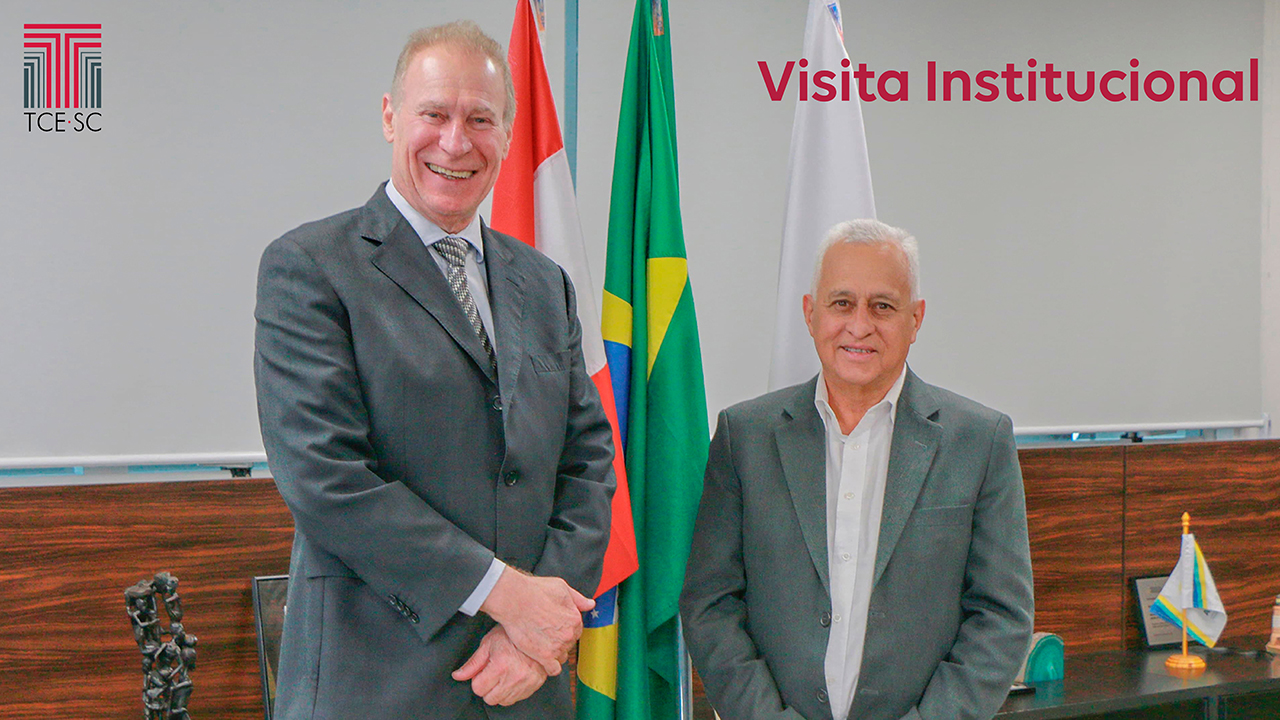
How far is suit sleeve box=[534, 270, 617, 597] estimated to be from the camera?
165 cm

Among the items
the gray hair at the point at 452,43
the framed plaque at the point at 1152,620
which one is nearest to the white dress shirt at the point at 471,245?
the gray hair at the point at 452,43

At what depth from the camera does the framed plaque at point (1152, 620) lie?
3436 millimetres

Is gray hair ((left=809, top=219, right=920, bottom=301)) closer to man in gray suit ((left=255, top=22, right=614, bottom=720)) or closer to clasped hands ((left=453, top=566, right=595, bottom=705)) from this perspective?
man in gray suit ((left=255, top=22, right=614, bottom=720))

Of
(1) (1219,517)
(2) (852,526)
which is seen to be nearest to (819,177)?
(2) (852,526)

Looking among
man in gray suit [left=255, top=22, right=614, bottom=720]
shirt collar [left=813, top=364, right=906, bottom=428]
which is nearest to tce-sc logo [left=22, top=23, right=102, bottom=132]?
man in gray suit [left=255, top=22, right=614, bottom=720]

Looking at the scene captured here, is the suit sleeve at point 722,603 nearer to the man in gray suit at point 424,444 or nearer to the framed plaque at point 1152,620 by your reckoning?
the man in gray suit at point 424,444

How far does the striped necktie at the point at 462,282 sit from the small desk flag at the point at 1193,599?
2.68m

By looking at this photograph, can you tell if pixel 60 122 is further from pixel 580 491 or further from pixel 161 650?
pixel 580 491

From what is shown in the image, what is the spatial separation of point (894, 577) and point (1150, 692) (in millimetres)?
1555

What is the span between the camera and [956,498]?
1.99 m

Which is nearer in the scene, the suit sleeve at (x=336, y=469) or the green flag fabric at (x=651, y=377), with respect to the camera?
the suit sleeve at (x=336, y=469)

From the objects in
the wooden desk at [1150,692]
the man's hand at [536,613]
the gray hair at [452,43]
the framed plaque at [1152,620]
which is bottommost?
the wooden desk at [1150,692]

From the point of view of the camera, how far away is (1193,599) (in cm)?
333

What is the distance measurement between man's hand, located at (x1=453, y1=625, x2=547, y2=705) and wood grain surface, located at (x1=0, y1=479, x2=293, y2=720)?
51.1 inches
